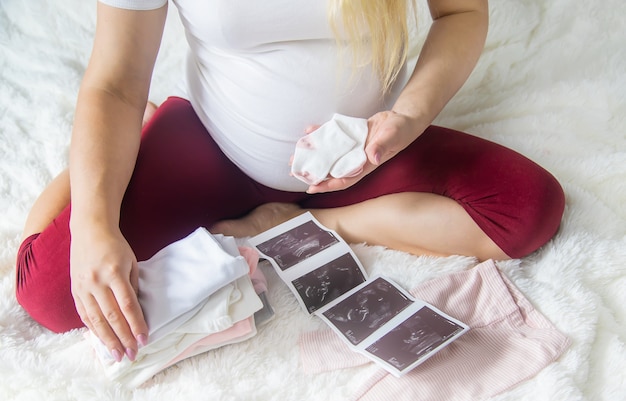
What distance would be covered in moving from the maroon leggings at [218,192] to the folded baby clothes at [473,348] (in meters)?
0.11

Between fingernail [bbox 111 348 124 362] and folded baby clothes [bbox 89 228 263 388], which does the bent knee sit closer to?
folded baby clothes [bbox 89 228 263 388]

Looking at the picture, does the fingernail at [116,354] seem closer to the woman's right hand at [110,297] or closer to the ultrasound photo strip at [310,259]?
the woman's right hand at [110,297]

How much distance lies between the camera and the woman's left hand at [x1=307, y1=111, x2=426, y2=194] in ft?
3.13

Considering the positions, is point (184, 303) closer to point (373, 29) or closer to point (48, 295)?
point (48, 295)

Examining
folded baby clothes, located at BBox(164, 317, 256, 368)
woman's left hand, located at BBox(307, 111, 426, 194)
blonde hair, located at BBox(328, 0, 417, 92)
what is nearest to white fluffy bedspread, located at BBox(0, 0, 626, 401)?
folded baby clothes, located at BBox(164, 317, 256, 368)

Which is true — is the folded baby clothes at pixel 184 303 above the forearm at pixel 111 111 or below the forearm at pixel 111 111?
below

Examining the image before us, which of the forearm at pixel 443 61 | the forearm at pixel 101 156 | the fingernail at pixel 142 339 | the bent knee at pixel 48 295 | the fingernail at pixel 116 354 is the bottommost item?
the bent knee at pixel 48 295

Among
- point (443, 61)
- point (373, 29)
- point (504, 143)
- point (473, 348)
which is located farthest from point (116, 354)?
point (504, 143)

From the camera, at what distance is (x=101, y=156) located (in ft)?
3.19

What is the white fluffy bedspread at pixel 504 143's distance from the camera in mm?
913

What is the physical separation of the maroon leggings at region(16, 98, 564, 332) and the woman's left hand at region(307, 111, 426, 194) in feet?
0.53

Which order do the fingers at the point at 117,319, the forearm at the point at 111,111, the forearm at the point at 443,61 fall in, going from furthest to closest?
the forearm at the point at 443,61 < the forearm at the point at 111,111 < the fingers at the point at 117,319

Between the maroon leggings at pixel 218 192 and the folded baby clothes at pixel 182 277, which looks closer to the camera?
the folded baby clothes at pixel 182 277

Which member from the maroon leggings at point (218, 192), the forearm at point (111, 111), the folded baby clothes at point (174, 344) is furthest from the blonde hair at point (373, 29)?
the folded baby clothes at point (174, 344)
